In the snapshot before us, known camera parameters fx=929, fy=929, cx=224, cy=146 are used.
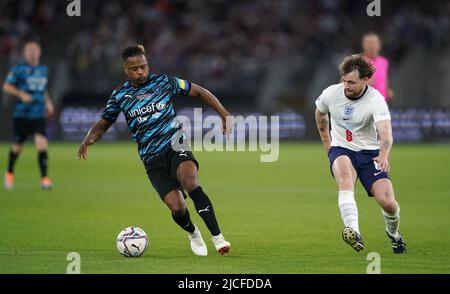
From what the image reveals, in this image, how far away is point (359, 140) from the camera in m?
10.0

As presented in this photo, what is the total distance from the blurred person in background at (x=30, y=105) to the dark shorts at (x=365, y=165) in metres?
8.34

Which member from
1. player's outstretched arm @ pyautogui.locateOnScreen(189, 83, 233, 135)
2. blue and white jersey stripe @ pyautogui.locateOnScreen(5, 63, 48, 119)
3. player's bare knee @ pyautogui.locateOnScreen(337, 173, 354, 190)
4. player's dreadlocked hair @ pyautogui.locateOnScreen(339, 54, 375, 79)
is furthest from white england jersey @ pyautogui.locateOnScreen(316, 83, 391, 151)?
blue and white jersey stripe @ pyautogui.locateOnScreen(5, 63, 48, 119)

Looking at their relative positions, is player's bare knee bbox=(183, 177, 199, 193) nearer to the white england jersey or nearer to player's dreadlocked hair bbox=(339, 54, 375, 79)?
the white england jersey

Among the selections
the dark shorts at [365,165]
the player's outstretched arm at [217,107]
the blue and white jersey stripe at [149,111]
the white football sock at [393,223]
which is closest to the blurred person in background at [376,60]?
the dark shorts at [365,165]

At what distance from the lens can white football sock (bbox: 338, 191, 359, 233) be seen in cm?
939

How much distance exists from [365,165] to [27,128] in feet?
29.5

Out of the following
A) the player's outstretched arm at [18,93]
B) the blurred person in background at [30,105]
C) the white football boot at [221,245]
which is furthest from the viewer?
the blurred person in background at [30,105]

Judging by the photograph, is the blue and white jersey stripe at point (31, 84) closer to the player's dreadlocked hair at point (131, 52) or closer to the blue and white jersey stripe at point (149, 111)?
the blue and white jersey stripe at point (149, 111)

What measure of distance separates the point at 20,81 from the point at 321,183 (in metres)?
6.17

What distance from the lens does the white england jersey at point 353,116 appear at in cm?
982

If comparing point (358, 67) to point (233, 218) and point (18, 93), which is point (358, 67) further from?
point (18, 93)
